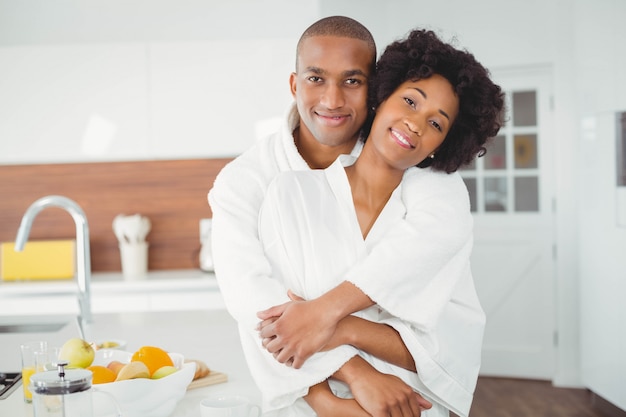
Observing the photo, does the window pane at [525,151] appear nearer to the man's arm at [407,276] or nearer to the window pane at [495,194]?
the window pane at [495,194]

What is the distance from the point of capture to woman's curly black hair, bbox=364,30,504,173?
62.7 inches

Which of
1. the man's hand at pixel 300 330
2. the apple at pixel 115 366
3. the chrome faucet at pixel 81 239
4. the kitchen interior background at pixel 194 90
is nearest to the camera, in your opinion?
the man's hand at pixel 300 330

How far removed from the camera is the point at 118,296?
4.10m

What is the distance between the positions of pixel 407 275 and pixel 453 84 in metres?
0.44

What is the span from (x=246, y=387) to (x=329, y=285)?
483 mm

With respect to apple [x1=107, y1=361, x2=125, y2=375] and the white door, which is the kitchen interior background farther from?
apple [x1=107, y1=361, x2=125, y2=375]

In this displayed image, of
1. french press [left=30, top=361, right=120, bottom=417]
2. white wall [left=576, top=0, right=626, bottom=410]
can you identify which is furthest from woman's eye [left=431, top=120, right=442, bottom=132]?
white wall [left=576, top=0, right=626, bottom=410]

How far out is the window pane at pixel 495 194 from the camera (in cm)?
502

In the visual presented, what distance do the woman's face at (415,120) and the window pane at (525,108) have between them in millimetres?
3528

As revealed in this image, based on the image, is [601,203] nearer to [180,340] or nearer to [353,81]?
[180,340]

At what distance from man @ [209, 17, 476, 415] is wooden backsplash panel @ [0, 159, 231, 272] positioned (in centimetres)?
286

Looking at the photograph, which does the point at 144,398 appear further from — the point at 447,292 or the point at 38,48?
the point at 38,48

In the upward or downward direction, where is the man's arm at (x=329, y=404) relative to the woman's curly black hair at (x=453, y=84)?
downward

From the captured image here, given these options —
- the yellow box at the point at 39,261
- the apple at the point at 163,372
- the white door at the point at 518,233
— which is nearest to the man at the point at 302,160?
the apple at the point at 163,372
